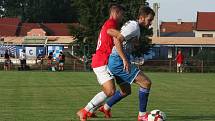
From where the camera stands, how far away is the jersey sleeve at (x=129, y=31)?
10.9 m

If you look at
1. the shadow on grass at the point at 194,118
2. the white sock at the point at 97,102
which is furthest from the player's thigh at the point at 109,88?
the shadow on grass at the point at 194,118

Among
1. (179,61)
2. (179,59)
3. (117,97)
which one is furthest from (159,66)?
(117,97)

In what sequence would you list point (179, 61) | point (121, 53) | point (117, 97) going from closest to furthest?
point (121, 53), point (117, 97), point (179, 61)

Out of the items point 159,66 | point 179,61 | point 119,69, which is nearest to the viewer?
point 119,69

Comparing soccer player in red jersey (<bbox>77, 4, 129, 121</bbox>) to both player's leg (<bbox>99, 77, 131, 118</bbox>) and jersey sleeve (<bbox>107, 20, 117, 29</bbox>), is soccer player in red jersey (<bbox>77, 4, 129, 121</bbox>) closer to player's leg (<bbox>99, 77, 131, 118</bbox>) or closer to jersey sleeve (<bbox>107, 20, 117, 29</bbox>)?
jersey sleeve (<bbox>107, 20, 117, 29</bbox>)

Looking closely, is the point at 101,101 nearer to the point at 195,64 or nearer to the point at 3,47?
the point at 195,64

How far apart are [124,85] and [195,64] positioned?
39.2 meters

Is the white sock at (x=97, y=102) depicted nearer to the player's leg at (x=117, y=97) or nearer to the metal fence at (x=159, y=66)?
the player's leg at (x=117, y=97)

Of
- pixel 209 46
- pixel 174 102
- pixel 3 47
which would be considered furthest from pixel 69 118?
pixel 209 46

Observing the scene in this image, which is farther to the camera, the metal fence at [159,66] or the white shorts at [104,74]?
the metal fence at [159,66]

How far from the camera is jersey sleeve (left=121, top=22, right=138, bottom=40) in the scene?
1091 cm

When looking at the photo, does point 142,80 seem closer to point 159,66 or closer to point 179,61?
point 179,61

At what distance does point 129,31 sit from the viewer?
1092 cm

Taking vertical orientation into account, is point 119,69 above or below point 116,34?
below
